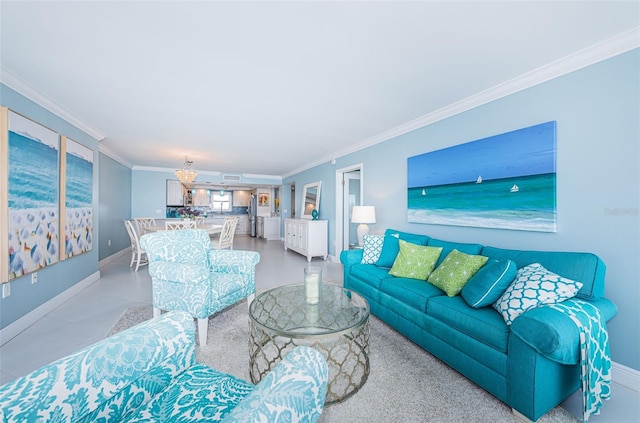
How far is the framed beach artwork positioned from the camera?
7.43 feet

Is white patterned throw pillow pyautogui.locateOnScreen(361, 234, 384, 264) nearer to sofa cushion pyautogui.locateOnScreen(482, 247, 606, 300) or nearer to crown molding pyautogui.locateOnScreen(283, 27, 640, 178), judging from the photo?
sofa cushion pyautogui.locateOnScreen(482, 247, 606, 300)

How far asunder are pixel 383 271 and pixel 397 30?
2.17m

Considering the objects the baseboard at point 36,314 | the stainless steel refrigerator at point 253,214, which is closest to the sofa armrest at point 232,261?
the baseboard at point 36,314

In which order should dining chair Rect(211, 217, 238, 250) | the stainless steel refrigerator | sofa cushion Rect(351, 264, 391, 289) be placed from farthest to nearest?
the stainless steel refrigerator, dining chair Rect(211, 217, 238, 250), sofa cushion Rect(351, 264, 391, 289)

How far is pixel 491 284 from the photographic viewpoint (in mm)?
1779

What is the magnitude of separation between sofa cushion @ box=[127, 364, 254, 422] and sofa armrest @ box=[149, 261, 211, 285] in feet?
3.93

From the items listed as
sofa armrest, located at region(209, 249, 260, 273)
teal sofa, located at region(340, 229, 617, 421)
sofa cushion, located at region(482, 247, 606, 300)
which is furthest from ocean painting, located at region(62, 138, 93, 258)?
sofa cushion, located at region(482, 247, 606, 300)

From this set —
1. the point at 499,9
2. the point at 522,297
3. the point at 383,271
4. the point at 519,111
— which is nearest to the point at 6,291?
the point at 383,271

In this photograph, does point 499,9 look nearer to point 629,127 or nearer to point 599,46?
point 599,46

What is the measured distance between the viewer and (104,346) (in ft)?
2.70

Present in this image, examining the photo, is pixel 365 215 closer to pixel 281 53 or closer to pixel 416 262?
pixel 416 262

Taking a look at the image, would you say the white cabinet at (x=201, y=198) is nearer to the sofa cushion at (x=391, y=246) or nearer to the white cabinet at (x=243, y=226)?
the white cabinet at (x=243, y=226)

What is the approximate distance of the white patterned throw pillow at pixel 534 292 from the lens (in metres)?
1.53

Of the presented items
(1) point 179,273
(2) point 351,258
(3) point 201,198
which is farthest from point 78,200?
(3) point 201,198
